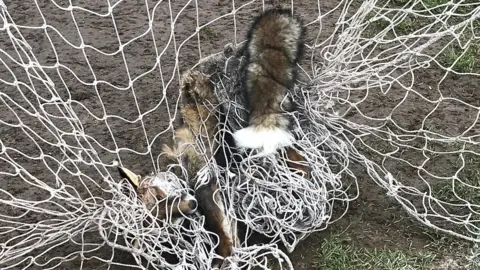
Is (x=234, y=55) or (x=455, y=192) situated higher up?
(x=234, y=55)

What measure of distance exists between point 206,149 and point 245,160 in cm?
12

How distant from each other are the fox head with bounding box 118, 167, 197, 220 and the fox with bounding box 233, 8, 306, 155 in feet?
0.71

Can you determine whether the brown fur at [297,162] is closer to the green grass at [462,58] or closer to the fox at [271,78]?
the fox at [271,78]

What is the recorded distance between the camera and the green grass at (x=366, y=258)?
2.18 m

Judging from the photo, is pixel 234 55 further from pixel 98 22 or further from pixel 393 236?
pixel 98 22

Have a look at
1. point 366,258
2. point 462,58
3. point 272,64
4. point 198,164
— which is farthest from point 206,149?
point 462,58

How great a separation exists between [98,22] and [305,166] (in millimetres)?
1522

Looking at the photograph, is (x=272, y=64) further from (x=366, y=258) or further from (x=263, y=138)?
(x=366, y=258)

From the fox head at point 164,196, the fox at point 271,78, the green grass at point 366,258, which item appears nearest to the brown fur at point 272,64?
the fox at point 271,78

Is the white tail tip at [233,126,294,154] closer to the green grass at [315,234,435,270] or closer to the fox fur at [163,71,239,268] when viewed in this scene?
the fox fur at [163,71,239,268]

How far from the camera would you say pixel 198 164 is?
2.24 m

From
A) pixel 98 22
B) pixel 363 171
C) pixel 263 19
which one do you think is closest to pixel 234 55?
pixel 263 19

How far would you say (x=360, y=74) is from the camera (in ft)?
7.69

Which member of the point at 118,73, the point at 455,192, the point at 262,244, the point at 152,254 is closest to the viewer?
the point at 152,254
